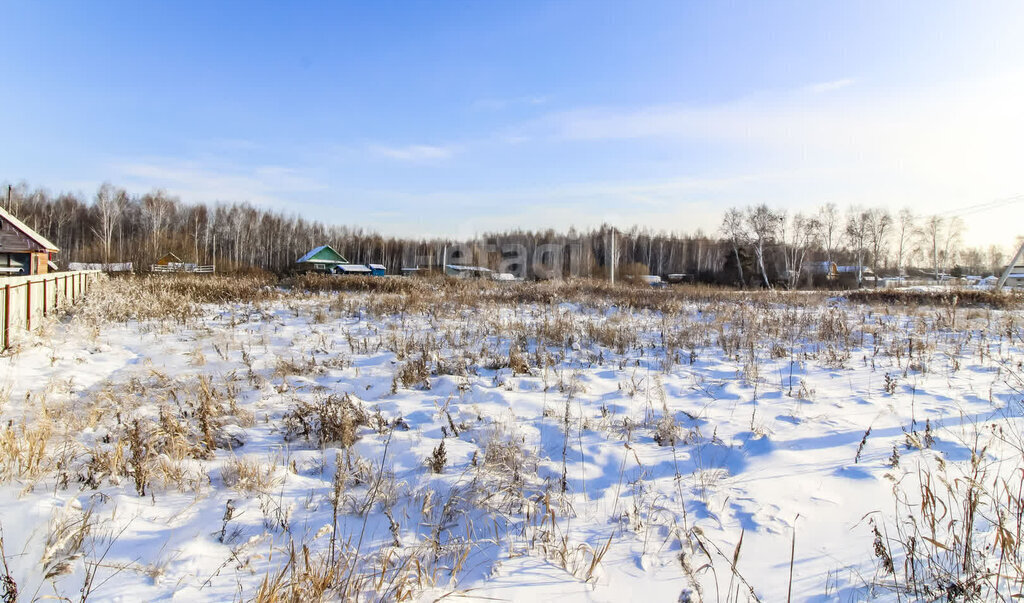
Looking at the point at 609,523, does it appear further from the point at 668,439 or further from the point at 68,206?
the point at 68,206

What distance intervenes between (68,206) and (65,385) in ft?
261

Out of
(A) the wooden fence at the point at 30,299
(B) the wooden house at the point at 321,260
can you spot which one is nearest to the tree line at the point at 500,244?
(B) the wooden house at the point at 321,260

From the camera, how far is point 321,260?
50.0 meters

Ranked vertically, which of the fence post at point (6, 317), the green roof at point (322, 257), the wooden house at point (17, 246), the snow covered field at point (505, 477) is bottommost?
the snow covered field at point (505, 477)

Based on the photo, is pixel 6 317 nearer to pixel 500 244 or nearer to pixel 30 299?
pixel 30 299

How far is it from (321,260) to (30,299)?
44881mm

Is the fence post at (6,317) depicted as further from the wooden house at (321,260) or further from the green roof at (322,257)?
the green roof at (322,257)

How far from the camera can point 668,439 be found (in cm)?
349

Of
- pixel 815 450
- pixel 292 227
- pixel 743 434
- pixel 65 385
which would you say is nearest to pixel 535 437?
pixel 743 434

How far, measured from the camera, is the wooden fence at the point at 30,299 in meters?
5.93

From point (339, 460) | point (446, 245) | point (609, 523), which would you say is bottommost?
point (609, 523)

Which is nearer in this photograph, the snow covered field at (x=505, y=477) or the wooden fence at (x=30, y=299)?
the snow covered field at (x=505, y=477)

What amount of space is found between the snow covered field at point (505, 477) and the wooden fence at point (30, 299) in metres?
0.44

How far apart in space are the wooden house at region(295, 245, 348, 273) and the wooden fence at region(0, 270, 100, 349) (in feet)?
126
